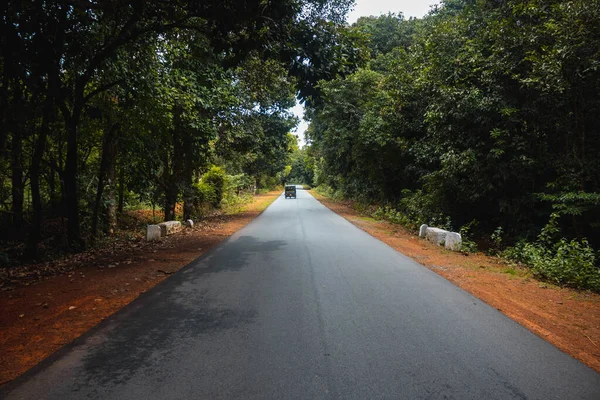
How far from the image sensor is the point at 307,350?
3484 millimetres

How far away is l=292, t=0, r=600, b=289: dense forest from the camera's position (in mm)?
8367

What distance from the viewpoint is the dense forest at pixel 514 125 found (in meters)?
8.37

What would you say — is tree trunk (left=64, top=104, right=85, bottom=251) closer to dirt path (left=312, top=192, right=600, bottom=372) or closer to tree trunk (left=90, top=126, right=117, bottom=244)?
tree trunk (left=90, top=126, right=117, bottom=244)

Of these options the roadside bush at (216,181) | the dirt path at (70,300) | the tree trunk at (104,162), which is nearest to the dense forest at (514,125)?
the dirt path at (70,300)

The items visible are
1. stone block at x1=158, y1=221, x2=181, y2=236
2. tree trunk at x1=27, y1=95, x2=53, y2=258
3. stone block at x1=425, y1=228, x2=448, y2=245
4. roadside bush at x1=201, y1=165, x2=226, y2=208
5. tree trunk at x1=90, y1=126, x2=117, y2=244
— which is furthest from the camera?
roadside bush at x1=201, y1=165, x2=226, y2=208

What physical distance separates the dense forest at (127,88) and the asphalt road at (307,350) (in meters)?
4.44

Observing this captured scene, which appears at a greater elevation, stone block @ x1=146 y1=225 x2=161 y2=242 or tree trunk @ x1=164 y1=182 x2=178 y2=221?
tree trunk @ x1=164 y1=182 x2=178 y2=221

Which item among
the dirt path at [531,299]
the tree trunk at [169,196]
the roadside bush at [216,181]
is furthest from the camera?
the roadside bush at [216,181]

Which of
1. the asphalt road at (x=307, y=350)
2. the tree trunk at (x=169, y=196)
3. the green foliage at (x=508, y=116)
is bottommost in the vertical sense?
the asphalt road at (x=307, y=350)

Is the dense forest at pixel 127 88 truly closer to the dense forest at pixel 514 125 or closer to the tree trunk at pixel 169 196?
the tree trunk at pixel 169 196

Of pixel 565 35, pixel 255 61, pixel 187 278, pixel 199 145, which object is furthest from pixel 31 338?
pixel 565 35

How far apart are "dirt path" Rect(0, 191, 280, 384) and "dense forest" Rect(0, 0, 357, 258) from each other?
2.66m

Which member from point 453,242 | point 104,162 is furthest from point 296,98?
point 453,242

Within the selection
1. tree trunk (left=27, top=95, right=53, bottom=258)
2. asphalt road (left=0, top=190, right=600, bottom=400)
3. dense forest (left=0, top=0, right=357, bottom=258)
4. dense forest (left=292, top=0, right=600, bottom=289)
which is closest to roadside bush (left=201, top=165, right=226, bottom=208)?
dense forest (left=0, top=0, right=357, bottom=258)
